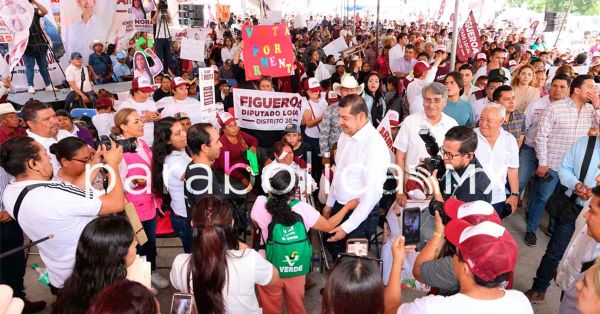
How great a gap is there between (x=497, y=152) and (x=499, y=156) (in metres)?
0.04

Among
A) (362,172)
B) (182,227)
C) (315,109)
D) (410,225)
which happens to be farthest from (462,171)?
(315,109)

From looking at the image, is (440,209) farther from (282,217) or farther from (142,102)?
(142,102)

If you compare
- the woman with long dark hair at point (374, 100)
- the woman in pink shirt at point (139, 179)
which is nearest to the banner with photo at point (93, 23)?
the woman with long dark hair at point (374, 100)

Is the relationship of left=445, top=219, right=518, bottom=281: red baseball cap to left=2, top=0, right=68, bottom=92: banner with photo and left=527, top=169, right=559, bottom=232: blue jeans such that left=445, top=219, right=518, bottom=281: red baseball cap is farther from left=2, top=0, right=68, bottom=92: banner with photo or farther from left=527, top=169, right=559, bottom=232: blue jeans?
left=2, top=0, right=68, bottom=92: banner with photo

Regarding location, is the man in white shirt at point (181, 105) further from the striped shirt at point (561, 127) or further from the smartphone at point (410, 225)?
the striped shirt at point (561, 127)

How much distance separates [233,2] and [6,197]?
110 ft

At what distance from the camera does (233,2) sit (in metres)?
33.2

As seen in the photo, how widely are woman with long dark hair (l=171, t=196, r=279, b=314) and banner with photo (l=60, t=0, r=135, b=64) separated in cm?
1051

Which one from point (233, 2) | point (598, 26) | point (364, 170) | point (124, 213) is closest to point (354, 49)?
point (364, 170)

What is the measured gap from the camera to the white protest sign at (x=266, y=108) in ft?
17.9

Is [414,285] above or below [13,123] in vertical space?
below

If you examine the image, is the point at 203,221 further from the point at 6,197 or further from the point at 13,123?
the point at 13,123

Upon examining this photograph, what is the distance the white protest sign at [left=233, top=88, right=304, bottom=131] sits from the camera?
545 centimetres

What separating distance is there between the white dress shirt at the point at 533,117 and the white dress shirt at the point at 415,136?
1671 millimetres
